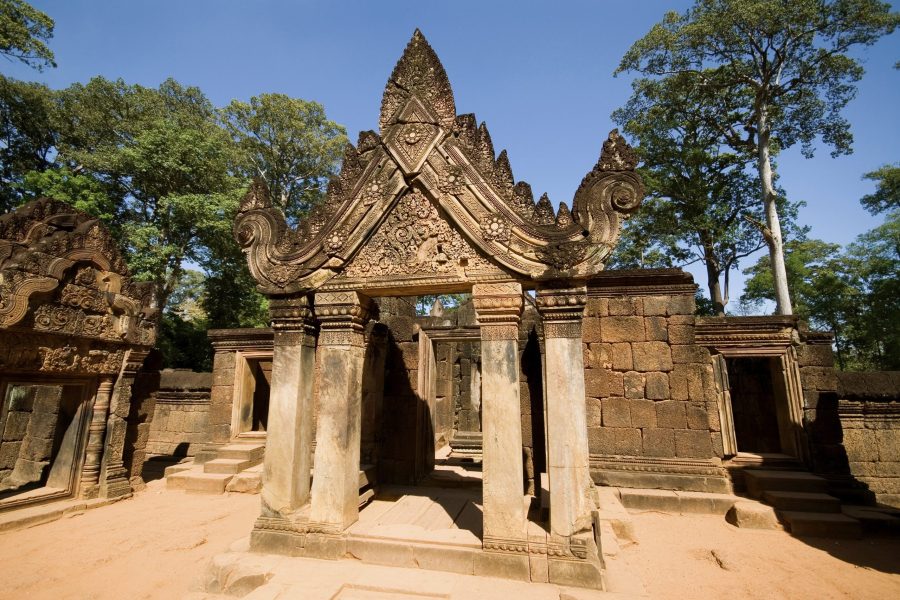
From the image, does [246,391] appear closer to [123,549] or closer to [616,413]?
[123,549]

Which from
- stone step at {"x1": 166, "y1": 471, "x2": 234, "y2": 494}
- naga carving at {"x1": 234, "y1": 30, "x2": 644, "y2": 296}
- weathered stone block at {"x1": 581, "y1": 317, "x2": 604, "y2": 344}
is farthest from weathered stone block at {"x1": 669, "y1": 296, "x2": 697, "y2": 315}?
stone step at {"x1": 166, "y1": 471, "x2": 234, "y2": 494}

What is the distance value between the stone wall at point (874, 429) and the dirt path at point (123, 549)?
12.0m

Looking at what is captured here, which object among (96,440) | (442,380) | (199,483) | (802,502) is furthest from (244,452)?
(802,502)

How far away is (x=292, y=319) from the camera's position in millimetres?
4609

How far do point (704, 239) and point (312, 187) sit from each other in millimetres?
21782

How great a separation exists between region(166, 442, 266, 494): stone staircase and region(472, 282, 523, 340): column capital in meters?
5.93

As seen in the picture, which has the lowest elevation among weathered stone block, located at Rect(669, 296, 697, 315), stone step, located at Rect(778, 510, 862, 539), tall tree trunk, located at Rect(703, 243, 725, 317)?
stone step, located at Rect(778, 510, 862, 539)

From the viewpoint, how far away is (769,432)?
1123cm

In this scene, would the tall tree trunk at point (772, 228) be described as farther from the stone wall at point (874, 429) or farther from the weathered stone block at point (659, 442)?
the weathered stone block at point (659, 442)

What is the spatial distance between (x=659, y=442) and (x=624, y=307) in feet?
8.47

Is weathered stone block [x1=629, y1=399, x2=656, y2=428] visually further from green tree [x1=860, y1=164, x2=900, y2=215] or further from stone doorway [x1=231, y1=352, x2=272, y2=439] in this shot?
green tree [x1=860, y1=164, x2=900, y2=215]

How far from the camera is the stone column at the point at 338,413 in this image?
421 centimetres

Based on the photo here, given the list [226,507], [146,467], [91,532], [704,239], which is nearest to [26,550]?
[91,532]

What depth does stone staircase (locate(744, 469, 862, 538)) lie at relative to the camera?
6.07 meters
